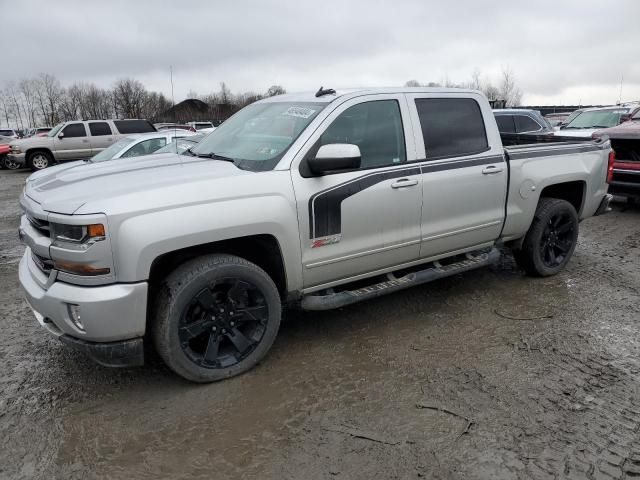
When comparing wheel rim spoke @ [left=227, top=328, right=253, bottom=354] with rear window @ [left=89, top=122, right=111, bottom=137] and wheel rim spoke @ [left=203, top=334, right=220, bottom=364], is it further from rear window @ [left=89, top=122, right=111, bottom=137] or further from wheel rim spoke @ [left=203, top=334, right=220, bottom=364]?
rear window @ [left=89, top=122, right=111, bottom=137]

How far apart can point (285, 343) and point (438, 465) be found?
66.0 inches

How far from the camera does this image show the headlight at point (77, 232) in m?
2.79

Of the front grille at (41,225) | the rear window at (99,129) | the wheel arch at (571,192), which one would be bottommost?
the wheel arch at (571,192)

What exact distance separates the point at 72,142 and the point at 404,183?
17.9 meters

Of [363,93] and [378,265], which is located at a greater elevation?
[363,93]

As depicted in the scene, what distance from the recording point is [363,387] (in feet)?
10.8

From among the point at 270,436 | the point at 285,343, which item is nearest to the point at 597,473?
the point at 270,436

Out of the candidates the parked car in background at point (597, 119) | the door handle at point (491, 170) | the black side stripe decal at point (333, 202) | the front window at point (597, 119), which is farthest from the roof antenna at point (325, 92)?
the front window at point (597, 119)

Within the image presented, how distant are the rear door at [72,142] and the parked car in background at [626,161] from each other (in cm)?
1682

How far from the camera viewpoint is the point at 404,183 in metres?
3.88

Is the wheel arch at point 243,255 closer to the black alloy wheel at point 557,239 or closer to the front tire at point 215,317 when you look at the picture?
the front tire at point 215,317

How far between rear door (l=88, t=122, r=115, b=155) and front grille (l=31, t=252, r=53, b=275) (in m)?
16.6

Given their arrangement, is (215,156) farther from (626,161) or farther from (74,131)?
(74,131)

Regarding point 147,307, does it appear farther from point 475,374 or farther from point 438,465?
point 475,374
